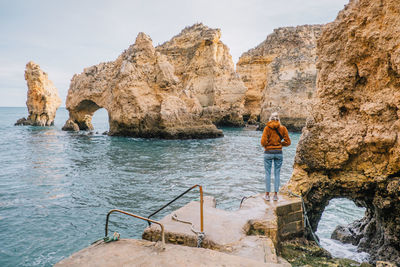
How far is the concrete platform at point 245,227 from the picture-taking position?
12.5 feet

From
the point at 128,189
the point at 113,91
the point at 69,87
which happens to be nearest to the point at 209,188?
the point at 128,189

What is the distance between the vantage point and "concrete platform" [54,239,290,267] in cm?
285

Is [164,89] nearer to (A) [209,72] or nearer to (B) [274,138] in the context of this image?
(A) [209,72]

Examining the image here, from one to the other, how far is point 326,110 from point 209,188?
4.95 meters

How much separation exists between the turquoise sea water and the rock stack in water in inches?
317

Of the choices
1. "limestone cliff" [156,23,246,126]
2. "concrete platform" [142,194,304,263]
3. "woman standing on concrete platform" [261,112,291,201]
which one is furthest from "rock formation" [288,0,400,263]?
"limestone cliff" [156,23,246,126]

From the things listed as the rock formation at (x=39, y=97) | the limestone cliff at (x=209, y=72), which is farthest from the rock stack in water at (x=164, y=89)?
the rock formation at (x=39, y=97)

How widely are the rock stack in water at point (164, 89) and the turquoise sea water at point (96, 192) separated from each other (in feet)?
26.4

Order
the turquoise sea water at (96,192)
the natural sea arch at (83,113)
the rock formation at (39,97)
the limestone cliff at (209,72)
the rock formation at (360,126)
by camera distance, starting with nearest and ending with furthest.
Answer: the rock formation at (360,126) < the turquoise sea water at (96,192) < the natural sea arch at (83,113) < the limestone cliff at (209,72) < the rock formation at (39,97)

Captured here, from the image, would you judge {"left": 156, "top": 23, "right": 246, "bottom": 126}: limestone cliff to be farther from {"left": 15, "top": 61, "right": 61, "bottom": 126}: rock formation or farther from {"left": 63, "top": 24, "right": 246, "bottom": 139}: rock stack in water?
{"left": 15, "top": 61, "right": 61, "bottom": 126}: rock formation

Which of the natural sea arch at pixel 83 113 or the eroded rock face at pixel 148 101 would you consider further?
the natural sea arch at pixel 83 113

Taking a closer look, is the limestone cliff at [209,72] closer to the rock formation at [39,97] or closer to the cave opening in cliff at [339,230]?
the rock formation at [39,97]

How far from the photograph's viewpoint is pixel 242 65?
50.8 meters

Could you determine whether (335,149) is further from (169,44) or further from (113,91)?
(169,44)
